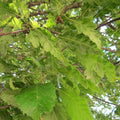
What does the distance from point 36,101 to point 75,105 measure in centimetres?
12

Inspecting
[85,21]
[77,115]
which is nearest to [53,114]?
[77,115]

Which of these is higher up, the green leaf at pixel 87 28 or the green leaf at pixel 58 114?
the green leaf at pixel 87 28

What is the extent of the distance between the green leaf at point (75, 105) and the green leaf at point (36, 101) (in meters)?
0.07

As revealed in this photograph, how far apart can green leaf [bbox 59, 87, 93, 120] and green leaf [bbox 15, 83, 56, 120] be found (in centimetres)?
7

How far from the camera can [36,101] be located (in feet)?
1.34

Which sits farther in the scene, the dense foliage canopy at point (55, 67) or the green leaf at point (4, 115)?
the green leaf at point (4, 115)

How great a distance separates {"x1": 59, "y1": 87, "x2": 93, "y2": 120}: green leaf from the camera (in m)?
0.45

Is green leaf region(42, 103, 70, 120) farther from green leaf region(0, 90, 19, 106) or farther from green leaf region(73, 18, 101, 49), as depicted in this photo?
green leaf region(73, 18, 101, 49)

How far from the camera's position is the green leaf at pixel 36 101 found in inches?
15.6

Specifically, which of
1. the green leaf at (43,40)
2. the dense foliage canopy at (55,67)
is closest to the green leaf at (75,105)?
the dense foliage canopy at (55,67)

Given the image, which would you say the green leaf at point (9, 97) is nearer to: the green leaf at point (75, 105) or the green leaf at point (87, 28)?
the green leaf at point (75, 105)

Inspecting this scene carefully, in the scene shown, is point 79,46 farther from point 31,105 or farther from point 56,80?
point 31,105

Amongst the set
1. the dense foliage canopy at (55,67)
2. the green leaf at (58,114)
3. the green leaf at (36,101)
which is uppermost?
the dense foliage canopy at (55,67)

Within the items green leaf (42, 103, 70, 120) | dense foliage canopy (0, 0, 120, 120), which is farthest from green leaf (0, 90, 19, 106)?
green leaf (42, 103, 70, 120)
